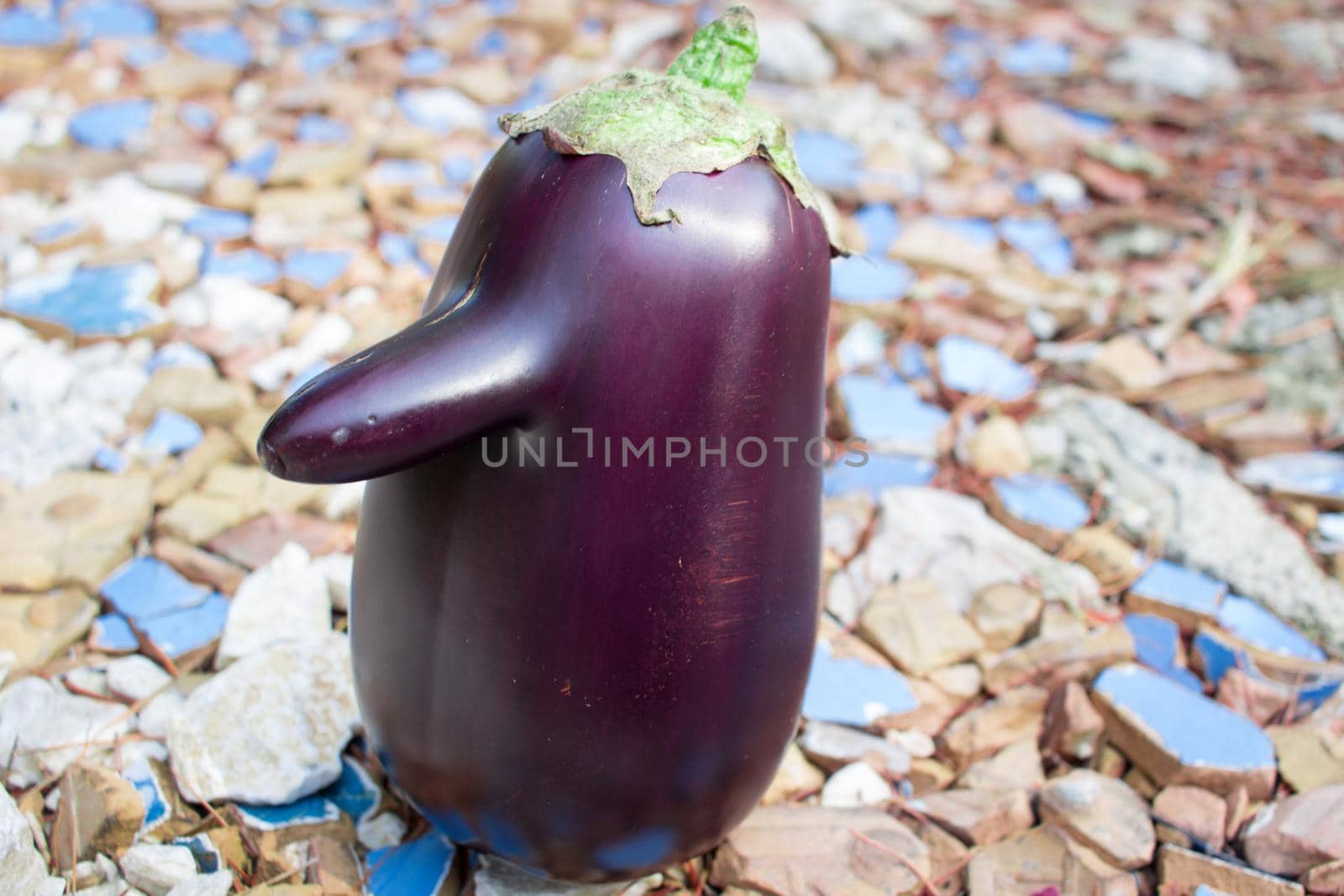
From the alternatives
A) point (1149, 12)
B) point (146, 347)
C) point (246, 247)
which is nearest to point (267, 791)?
point (146, 347)

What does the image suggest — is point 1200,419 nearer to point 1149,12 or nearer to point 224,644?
point 224,644

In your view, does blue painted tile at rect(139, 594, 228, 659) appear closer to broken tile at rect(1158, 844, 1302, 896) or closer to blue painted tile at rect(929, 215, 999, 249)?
broken tile at rect(1158, 844, 1302, 896)

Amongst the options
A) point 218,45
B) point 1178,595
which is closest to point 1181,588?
point 1178,595

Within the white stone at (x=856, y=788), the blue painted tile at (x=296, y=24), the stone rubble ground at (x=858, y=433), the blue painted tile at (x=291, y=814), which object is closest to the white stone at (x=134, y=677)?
the stone rubble ground at (x=858, y=433)

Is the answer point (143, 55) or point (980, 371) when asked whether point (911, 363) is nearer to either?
point (980, 371)

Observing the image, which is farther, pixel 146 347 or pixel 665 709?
pixel 146 347

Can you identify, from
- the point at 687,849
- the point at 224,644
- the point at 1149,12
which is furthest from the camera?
the point at 1149,12
